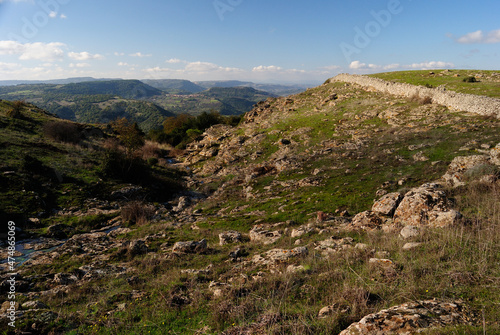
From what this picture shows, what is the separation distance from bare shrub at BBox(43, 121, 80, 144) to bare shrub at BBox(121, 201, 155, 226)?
26521 millimetres

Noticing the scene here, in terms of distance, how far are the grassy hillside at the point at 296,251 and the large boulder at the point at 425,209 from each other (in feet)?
0.40

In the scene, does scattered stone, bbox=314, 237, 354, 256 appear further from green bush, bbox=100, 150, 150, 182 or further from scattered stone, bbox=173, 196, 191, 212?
green bush, bbox=100, 150, 150, 182

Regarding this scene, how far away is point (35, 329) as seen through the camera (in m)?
6.36

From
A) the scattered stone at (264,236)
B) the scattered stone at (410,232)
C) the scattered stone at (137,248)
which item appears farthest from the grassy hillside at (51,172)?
the scattered stone at (410,232)

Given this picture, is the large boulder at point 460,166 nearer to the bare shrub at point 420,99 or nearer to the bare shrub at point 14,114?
the bare shrub at point 420,99

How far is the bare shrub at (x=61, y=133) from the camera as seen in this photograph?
37.3 meters

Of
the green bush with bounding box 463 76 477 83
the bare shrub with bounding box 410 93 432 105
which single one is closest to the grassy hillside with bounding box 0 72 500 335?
the bare shrub with bounding box 410 93 432 105

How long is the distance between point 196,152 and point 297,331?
43118 millimetres

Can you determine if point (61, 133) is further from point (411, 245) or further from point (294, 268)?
point (411, 245)

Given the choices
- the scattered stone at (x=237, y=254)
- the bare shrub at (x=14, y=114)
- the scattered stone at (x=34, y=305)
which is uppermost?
the bare shrub at (x=14, y=114)

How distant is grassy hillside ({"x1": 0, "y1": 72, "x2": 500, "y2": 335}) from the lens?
18.2 feet

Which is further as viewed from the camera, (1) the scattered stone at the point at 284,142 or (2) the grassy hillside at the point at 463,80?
(1) the scattered stone at the point at 284,142

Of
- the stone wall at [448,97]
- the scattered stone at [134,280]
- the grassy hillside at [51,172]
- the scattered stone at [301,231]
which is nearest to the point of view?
the scattered stone at [134,280]

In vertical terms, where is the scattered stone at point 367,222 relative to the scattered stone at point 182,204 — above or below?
above
